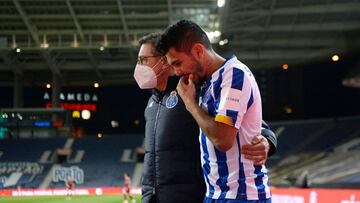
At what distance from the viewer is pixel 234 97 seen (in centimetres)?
285

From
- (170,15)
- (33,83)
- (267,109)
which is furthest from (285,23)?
(33,83)

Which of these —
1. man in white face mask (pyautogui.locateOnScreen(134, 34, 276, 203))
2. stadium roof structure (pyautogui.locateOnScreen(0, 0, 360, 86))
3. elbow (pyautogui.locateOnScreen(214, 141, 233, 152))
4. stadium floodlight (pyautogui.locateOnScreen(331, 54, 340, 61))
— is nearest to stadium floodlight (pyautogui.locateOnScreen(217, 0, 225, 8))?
stadium roof structure (pyautogui.locateOnScreen(0, 0, 360, 86))

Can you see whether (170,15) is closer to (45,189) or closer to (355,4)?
(355,4)

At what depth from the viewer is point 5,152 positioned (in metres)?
42.6

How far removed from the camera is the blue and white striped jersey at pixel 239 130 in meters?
2.87

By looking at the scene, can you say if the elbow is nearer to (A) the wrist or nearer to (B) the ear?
(A) the wrist

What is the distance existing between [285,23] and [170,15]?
689cm

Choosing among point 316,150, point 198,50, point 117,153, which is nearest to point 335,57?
point 316,150

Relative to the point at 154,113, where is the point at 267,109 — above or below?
above

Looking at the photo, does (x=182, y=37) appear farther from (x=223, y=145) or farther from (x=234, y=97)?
(x=223, y=145)

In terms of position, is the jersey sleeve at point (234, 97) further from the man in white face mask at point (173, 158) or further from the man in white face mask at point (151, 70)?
the man in white face mask at point (151, 70)

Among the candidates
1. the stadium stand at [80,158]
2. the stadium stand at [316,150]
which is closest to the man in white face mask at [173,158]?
the stadium stand at [316,150]

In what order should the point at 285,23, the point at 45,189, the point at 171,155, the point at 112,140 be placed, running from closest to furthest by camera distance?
the point at 171,155, the point at 285,23, the point at 45,189, the point at 112,140

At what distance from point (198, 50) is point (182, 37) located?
0.11m
